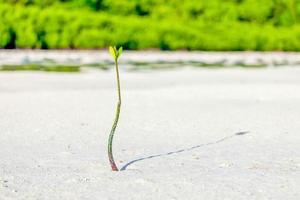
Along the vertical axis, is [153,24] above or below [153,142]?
below

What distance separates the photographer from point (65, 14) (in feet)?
59.5

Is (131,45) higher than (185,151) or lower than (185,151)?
lower

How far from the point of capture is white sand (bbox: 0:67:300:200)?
3.61m

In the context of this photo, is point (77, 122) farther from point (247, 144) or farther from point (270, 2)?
point (270, 2)

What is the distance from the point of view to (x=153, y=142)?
5059 millimetres

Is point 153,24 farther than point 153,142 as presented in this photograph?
Yes

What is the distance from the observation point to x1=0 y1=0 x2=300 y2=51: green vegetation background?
18.0 m

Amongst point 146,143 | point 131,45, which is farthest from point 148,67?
point 146,143

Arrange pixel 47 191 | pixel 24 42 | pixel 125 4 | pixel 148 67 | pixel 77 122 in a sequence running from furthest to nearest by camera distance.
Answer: pixel 125 4, pixel 24 42, pixel 148 67, pixel 77 122, pixel 47 191

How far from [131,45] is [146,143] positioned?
13635mm

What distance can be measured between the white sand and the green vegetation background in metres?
8.37

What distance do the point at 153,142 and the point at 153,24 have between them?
13.6m

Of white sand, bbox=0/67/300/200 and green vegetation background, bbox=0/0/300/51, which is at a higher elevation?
white sand, bbox=0/67/300/200

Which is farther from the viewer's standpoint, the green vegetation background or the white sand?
the green vegetation background
